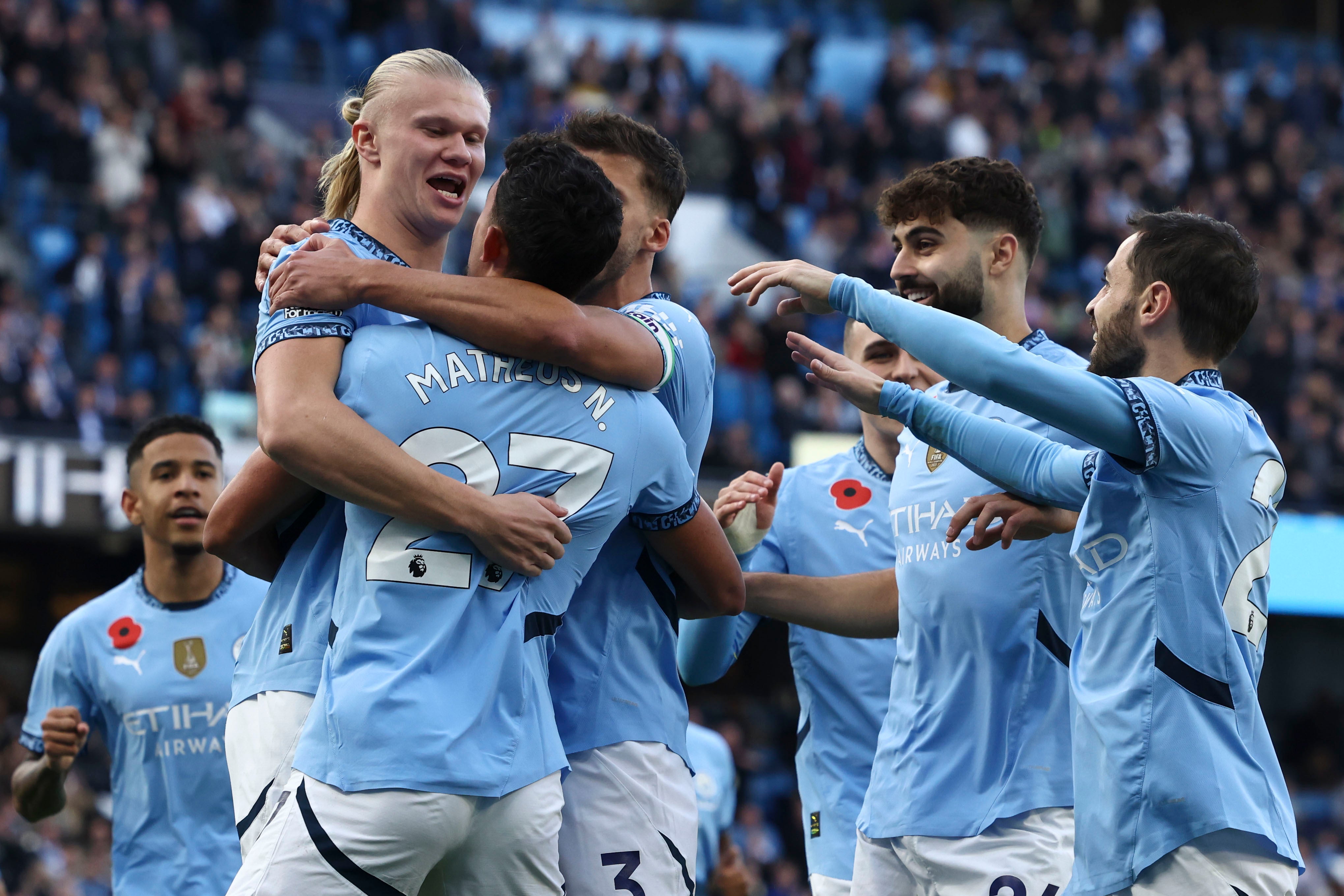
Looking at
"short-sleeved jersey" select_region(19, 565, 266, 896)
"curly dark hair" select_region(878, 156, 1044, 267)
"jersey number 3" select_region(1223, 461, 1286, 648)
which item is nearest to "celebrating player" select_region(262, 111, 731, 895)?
"curly dark hair" select_region(878, 156, 1044, 267)

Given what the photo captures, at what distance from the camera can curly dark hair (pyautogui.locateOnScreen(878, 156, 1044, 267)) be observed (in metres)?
4.79

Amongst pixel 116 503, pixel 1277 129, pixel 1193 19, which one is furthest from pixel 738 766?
pixel 1193 19

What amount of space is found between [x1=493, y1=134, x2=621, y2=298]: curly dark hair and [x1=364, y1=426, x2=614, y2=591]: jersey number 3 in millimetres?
424

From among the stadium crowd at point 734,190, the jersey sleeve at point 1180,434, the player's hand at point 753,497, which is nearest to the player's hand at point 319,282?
the player's hand at point 753,497

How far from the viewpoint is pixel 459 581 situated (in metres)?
3.24

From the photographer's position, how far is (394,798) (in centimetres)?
306

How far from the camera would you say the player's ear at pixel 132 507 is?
631cm

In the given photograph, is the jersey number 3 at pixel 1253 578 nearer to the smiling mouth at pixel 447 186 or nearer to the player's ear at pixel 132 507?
the smiling mouth at pixel 447 186

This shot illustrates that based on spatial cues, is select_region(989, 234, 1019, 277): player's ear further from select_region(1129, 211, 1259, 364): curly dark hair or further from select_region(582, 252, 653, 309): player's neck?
select_region(582, 252, 653, 309): player's neck

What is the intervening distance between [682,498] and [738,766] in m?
12.9

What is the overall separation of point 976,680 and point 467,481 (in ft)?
5.81

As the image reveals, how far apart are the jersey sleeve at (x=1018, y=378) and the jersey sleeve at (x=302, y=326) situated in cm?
129

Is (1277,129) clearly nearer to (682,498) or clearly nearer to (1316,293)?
(1316,293)

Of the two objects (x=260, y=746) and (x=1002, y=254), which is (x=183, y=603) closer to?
(x=260, y=746)
